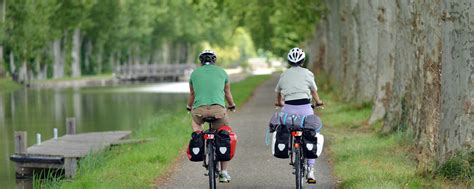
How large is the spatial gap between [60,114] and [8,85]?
1075 inches

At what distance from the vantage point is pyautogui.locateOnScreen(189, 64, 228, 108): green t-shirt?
11.1m

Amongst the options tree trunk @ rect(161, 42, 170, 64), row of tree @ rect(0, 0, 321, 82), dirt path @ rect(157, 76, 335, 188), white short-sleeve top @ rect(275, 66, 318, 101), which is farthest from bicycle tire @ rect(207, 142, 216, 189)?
tree trunk @ rect(161, 42, 170, 64)

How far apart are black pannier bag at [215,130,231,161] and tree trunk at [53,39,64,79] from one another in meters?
70.2

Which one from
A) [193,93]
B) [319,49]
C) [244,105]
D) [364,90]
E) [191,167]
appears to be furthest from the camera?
[319,49]

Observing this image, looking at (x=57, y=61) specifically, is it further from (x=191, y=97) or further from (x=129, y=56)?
(x=191, y=97)

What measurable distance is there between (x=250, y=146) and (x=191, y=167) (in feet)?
10.6

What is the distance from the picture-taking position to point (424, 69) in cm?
1383

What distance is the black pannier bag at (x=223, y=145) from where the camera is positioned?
11.2 m

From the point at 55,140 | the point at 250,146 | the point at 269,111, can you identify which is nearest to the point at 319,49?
the point at 269,111

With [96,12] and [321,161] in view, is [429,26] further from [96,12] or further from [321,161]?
[96,12]

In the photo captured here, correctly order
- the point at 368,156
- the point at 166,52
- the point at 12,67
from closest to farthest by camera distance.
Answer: the point at 368,156, the point at 12,67, the point at 166,52

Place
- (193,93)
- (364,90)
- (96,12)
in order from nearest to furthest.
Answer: (193,93) → (364,90) → (96,12)

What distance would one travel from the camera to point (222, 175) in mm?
11789

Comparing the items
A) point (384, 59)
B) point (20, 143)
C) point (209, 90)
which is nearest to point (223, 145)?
point (209, 90)
